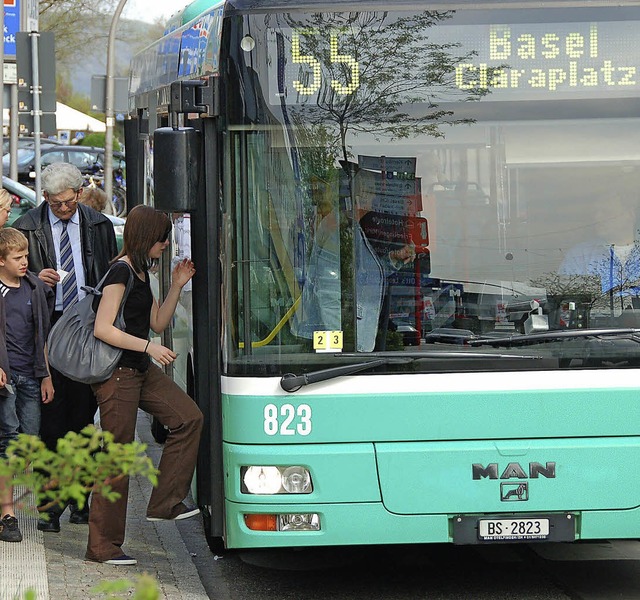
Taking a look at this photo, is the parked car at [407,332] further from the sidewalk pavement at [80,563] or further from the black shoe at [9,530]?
the black shoe at [9,530]

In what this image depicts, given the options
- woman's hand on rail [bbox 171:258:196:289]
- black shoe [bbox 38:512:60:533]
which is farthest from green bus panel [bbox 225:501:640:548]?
black shoe [bbox 38:512:60:533]

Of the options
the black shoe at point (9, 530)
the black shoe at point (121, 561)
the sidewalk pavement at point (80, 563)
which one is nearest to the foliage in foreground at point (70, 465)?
the sidewalk pavement at point (80, 563)

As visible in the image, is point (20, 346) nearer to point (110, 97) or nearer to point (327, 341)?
point (327, 341)

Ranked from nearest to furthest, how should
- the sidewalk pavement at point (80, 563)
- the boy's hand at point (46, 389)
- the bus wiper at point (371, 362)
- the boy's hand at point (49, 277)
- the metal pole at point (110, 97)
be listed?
the bus wiper at point (371, 362) < the sidewalk pavement at point (80, 563) < the boy's hand at point (46, 389) < the boy's hand at point (49, 277) < the metal pole at point (110, 97)

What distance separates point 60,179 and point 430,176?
8.80 feet

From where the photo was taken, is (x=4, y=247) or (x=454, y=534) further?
(x=4, y=247)

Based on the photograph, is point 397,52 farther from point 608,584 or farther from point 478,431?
point 608,584

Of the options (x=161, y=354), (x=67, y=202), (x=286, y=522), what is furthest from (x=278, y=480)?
(x=67, y=202)

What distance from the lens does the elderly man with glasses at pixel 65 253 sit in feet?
25.4

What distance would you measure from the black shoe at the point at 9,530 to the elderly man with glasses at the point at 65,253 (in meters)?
0.37

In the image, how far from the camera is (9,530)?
7.28m

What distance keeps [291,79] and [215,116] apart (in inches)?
17.1

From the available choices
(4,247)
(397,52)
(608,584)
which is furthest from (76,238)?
(608,584)

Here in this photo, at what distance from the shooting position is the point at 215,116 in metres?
6.02
